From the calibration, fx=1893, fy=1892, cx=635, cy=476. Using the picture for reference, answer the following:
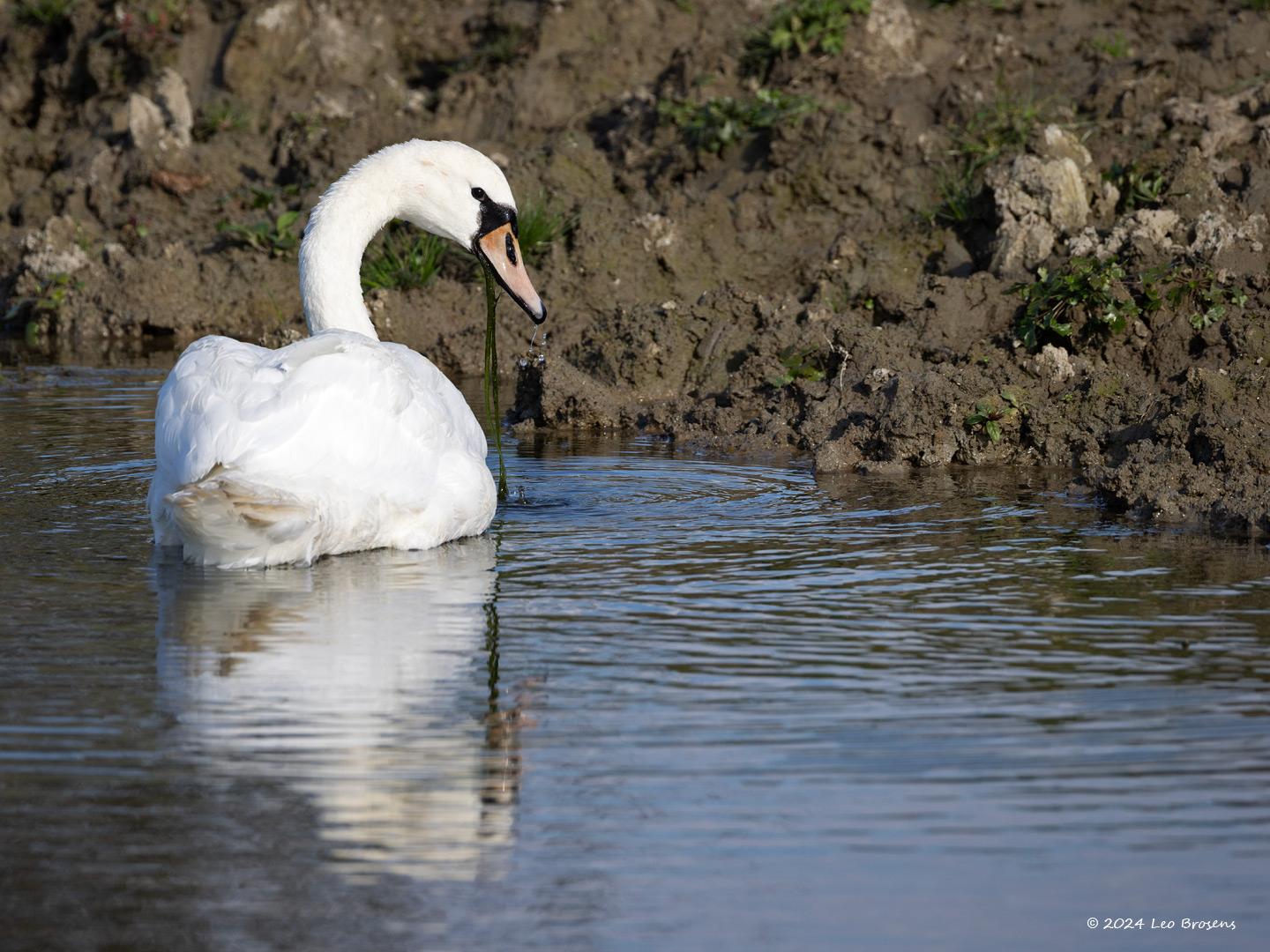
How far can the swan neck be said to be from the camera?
853 cm

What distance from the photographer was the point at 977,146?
1248cm

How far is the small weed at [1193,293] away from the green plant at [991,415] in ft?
3.45

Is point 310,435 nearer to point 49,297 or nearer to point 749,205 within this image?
point 749,205

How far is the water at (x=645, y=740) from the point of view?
3752 mm

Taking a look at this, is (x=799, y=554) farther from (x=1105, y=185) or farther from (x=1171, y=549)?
(x=1105, y=185)

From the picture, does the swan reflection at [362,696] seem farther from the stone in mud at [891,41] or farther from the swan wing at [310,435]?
the stone in mud at [891,41]

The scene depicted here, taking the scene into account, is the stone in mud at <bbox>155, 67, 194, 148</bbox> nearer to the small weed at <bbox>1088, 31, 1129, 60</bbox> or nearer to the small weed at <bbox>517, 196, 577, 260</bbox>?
the small weed at <bbox>517, 196, 577, 260</bbox>

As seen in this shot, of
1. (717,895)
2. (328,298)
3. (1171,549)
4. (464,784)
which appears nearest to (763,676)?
(464,784)

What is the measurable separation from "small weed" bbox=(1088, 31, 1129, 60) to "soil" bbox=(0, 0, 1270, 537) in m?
0.07

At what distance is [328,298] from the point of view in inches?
336

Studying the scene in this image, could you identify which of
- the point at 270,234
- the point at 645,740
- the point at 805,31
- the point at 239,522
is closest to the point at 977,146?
the point at 805,31

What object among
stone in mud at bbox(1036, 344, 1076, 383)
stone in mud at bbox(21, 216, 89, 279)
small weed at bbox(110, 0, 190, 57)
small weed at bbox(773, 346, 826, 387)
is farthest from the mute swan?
small weed at bbox(110, 0, 190, 57)

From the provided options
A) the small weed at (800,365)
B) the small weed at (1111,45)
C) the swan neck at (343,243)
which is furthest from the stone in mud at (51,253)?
the small weed at (1111,45)

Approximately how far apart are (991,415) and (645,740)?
15.7 ft
